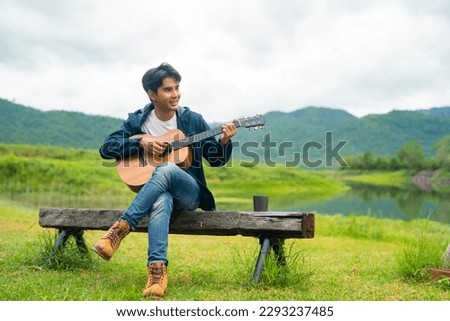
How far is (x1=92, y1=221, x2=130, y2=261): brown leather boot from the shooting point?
4766 mm

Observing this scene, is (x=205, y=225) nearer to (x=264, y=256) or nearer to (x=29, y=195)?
(x=264, y=256)

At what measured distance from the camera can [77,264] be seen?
240 inches

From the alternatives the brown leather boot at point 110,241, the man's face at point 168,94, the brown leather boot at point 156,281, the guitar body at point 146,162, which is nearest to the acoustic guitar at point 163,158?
the guitar body at point 146,162

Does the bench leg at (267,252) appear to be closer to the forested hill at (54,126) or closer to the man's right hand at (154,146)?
the man's right hand at (154,146)

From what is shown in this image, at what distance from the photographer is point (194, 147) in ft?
18.1

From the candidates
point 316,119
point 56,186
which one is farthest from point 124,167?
point 316,119

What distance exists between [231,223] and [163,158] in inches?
34.0

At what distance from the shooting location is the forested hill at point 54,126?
64312mm

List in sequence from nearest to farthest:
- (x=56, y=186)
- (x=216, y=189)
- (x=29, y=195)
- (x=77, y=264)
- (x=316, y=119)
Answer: (x=77, y=264) < (x=29, y=195) < (x=56, y=186) < (x=216, y=189) < (x=316, y=119)

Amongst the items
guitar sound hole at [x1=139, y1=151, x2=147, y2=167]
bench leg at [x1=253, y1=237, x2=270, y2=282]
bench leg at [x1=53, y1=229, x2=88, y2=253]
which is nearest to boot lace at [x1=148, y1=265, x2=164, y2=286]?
bench leg at [x1=253, y1=237, x2=270, y2=282]

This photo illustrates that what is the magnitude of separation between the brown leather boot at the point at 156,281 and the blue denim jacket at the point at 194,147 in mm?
914

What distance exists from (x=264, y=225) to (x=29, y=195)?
21.6m

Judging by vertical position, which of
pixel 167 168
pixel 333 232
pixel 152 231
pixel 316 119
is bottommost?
pixel 333 232
